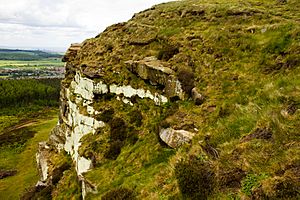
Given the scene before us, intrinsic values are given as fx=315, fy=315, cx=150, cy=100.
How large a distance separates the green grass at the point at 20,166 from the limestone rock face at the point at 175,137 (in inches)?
1172

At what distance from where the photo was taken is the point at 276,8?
39938mm

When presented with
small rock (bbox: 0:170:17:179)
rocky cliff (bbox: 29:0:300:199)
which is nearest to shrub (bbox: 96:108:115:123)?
rocky cliff (bbox: 29:0:300:199)

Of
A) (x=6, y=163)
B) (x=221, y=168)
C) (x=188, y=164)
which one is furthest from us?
(x=6, y=163)

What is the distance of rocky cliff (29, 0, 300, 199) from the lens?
12008mm

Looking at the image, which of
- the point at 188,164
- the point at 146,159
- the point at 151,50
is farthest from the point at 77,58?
the point at 188,164

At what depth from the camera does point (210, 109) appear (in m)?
22.0

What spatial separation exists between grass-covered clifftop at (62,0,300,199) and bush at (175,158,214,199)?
0.04 metres

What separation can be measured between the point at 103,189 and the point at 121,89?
535 inches

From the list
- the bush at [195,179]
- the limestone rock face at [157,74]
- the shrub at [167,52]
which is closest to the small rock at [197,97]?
the limestone rock face at [157,74]

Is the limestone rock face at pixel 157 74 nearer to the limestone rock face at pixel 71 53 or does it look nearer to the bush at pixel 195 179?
the bush at pixel 195 179

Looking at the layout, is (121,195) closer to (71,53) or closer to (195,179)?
(195,179)

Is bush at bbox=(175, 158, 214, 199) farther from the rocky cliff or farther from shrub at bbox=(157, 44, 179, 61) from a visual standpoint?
shrub at bbox=(157, 44, 179, 61)

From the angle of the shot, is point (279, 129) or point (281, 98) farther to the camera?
point (281, 98)

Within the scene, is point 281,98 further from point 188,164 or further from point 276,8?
point 276,8
